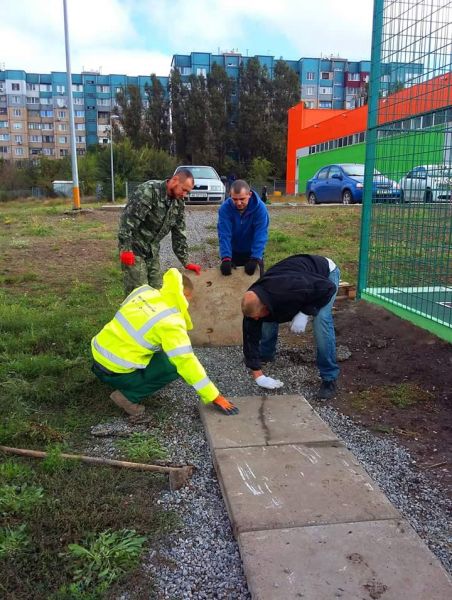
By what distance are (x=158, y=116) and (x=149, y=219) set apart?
6138 cm

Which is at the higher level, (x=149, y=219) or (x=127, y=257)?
(x=149, y=219)

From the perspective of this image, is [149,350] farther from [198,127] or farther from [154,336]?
[198,127]

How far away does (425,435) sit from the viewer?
359 centimetres

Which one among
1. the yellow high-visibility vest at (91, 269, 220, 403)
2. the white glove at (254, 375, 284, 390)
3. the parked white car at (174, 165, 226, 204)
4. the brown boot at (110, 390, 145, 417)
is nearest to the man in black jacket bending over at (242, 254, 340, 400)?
the white glove at (254, 375, 284, 390)

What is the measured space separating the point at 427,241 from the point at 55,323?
3991 millimetres

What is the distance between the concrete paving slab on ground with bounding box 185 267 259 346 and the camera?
5.45 meters

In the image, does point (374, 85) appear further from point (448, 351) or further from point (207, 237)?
point (207, 237)

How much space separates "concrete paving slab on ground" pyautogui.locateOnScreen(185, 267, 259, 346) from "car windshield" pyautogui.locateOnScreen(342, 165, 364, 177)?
13204mm

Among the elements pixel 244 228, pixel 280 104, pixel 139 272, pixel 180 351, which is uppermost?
pixel 280 104

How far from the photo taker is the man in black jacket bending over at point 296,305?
378 centimetres

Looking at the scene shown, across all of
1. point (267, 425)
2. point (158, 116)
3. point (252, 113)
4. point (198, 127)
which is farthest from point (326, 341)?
point (158, 116)

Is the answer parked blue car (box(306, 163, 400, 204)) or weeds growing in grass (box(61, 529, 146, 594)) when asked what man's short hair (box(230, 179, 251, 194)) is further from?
parked blue car (box(306, 163, 400, 204))

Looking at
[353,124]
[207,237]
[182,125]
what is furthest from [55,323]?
[182,125]

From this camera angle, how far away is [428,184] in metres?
5.30
